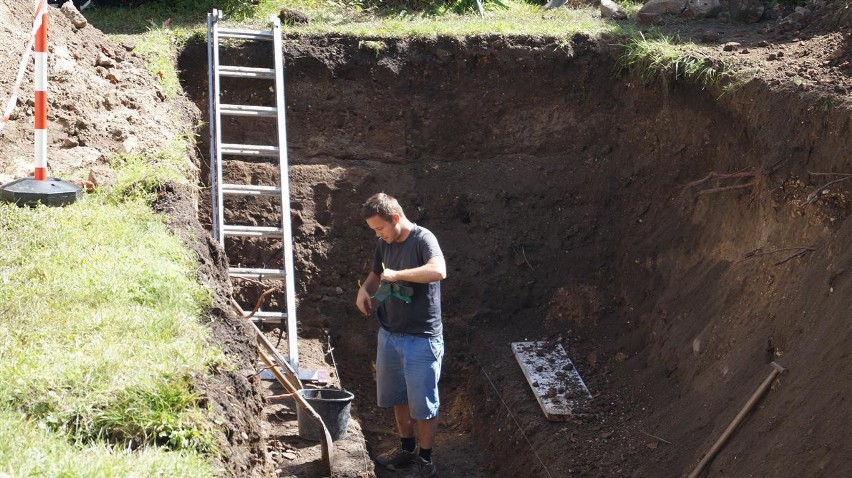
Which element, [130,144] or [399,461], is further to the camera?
[130,144]

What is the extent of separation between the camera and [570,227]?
8.98 meters

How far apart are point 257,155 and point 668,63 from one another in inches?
145

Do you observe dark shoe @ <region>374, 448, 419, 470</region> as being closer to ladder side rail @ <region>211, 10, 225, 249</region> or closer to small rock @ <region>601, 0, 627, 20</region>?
ladder side rail @ <region>211, 10, 225, 249</region>

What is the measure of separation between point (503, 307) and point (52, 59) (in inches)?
171

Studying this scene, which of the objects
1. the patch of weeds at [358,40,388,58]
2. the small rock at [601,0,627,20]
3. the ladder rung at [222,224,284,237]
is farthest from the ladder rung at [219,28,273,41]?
the small rock at [601,0,627,20]

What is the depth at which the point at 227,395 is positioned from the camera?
4.05 metres

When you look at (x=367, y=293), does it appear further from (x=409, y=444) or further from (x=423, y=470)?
(x=423, y=470)

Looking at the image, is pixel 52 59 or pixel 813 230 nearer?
pixel 813 230

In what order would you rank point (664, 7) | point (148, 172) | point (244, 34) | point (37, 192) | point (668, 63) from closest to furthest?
point (37, 192) → point (148, 172) → point (668, 63) → point (244, 34) → point (664, 7)

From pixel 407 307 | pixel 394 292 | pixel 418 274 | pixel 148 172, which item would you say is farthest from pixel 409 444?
pixel 148 172

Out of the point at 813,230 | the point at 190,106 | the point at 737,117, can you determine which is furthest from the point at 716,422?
the point at 190,106

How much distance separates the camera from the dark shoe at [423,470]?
659cm

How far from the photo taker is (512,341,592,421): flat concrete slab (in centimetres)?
704

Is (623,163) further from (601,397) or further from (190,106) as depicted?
(190,106)
